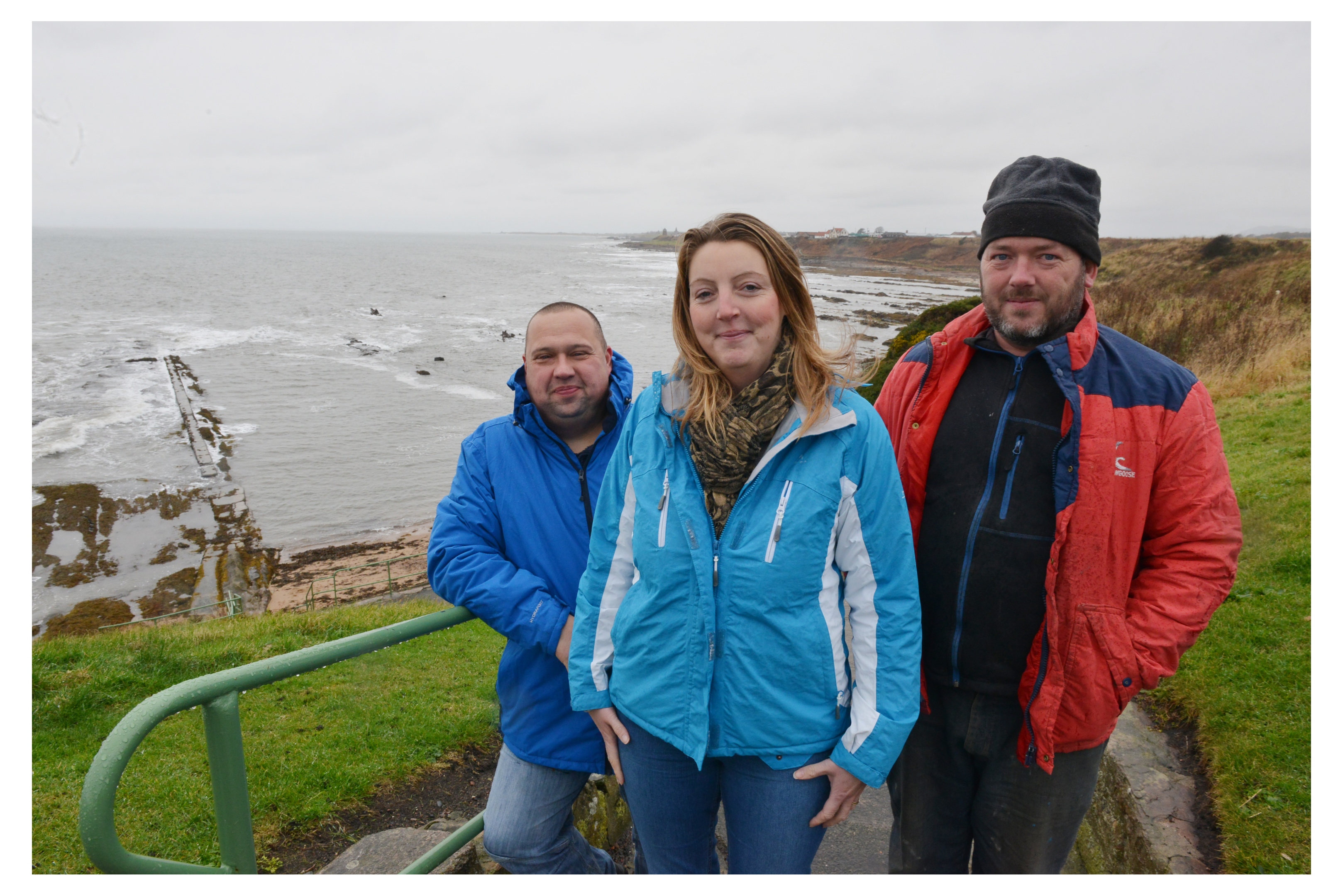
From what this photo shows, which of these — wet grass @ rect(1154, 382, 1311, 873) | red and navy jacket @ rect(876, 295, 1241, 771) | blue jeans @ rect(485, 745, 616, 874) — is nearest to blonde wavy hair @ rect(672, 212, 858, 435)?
red and navy jacket @ rect(876, 295, 1241, 771)

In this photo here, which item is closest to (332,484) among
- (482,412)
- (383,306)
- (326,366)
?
(482,412)

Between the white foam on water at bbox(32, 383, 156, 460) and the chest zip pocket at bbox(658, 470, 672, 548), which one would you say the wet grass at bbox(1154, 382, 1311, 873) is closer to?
the chest zip pocket at bbox(658, 470, 672, 548)

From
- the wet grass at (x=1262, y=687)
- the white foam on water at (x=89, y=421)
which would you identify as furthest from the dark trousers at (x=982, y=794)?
the white foam on water at (x=89, y=421)

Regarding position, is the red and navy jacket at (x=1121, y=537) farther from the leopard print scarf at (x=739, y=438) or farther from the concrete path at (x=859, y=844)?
the concrete path at (x=859, y=844)

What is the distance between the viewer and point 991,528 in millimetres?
2207

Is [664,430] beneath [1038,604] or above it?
above

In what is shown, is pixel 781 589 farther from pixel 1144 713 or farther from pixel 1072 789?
pixel 1144 713

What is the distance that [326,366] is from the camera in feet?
153

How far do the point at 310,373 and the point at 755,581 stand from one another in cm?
4847

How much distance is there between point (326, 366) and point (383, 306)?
35916 millimetres

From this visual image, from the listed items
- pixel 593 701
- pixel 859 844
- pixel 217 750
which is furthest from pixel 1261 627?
pixel 217 750

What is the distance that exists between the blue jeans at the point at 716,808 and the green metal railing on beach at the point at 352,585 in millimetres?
15405

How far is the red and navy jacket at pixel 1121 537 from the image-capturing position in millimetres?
2025

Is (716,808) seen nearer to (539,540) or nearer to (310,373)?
(539,540)
